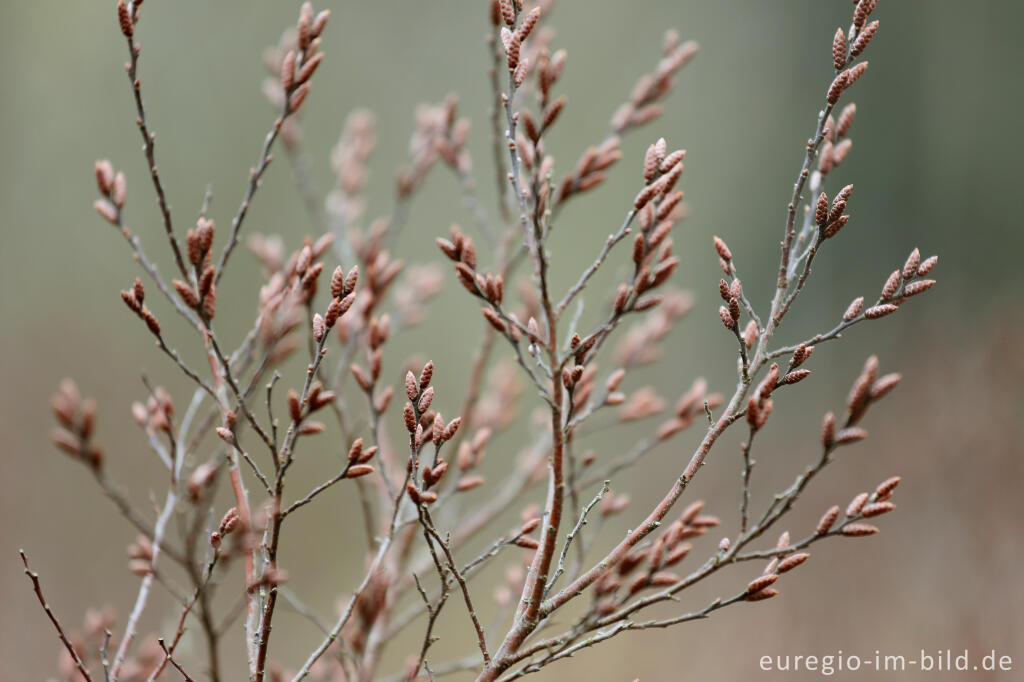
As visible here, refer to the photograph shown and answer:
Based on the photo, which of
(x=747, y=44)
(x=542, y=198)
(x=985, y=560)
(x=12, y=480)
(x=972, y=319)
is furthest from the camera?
(x=747, y=44)

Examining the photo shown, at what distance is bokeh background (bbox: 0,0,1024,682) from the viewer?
213 cm

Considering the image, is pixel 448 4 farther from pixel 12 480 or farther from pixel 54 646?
pixel 54 646

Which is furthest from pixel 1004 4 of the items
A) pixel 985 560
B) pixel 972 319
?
pixel 985 560

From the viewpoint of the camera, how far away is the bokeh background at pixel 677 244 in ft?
6.98

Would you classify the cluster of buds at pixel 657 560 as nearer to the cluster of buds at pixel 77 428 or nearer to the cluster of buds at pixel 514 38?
the cluster of buds at pixel 514 38

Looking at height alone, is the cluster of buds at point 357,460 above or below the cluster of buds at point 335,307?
below

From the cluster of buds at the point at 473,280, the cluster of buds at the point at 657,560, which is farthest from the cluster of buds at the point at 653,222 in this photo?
the cluster of buds at the point at 657,560

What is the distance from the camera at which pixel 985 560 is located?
1876 millimetres

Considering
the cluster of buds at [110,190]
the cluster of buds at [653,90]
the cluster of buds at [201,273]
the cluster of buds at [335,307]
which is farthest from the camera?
the cluster of buds at [653,90]

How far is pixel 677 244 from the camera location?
4.07 m

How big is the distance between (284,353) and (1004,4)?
2668mm

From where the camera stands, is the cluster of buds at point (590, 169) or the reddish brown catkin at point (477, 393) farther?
the cluster of buds at point (590, 169)

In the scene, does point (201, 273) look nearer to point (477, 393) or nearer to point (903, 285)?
point (477, 393)

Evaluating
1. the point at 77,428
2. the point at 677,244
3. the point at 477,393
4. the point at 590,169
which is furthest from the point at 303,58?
the point at 677,244
